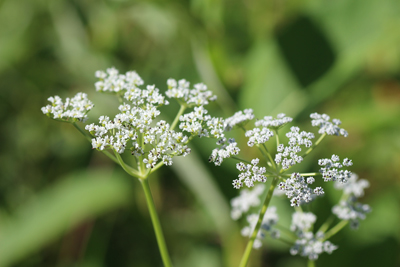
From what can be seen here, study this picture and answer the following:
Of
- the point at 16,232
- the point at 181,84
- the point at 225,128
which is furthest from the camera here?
the point at 16,232

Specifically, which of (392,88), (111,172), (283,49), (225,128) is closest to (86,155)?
(111,172)

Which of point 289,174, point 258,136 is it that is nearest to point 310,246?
point 289,174

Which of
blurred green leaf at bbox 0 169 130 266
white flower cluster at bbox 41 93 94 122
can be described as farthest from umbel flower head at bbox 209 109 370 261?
blurred green leaf at bbox 0 169 130 266

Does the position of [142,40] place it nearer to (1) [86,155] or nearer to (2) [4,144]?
(1) [86,155]

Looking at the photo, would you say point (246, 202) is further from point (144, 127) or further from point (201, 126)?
point (144, 127)

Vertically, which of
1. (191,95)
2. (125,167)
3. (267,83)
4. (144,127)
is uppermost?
(267,83)

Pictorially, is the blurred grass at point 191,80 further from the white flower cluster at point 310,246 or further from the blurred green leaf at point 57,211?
the white flower cluster at point 310,246

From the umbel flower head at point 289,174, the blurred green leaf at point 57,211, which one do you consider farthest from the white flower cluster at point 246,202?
the blurred green leaf at point 57,211
